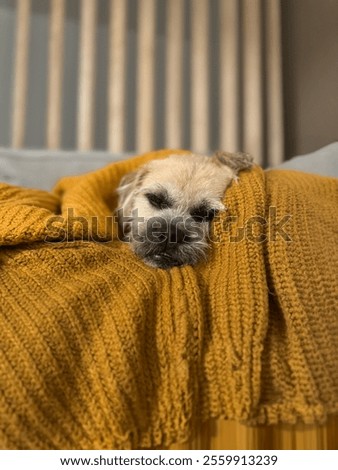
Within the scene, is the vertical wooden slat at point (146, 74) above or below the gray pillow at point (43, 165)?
above

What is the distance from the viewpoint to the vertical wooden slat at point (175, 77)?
8.19 feet

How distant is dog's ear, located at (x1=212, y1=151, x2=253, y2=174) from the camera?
1.25m

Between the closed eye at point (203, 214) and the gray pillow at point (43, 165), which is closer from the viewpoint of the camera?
the closed eye at point (203, 214)

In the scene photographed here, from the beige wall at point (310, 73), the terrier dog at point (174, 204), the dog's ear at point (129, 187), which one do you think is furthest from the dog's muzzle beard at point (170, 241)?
the beige wall at point (310, 73)

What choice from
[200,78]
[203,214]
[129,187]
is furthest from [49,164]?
[200,78]

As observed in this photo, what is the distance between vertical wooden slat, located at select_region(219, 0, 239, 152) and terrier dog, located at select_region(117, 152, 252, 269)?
47.6 inches

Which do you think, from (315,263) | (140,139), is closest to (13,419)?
(315,263)

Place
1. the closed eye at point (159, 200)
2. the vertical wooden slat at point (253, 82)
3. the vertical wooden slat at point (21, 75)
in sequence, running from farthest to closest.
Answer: the vertical wooden slat at point (253, 82) < the vertical wooden slat at point (21, 75) < the closed eye at point (159, 200)

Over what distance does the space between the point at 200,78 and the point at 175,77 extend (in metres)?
0.17

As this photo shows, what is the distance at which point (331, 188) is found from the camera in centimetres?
118

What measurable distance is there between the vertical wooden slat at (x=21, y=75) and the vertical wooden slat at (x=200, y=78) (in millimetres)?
1039

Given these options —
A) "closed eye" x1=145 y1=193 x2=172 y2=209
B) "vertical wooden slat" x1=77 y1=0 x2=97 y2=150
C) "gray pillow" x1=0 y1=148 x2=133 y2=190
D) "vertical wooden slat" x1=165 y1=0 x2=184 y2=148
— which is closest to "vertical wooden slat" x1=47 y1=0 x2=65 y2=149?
"vertical wooden slat" x1=77 y1=0 x2=97 y2=150

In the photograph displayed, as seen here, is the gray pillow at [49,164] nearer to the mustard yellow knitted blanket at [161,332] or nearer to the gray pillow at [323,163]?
the gray pillow at [323,163]

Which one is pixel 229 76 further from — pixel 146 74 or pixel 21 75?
pixel 21 75
